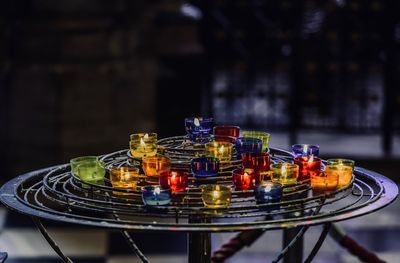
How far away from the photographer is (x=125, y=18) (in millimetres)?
4949

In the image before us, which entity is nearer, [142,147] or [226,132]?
[142,147]

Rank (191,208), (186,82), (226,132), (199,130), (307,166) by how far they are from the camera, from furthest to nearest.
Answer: (186,82) → (226,132) → (199,130) → (307,166) → (191,208)

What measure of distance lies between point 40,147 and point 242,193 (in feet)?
10.5

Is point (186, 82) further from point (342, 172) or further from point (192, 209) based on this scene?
point (192, 209)

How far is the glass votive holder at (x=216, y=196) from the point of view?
1630 mm

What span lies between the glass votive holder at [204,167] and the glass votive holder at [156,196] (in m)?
0.19

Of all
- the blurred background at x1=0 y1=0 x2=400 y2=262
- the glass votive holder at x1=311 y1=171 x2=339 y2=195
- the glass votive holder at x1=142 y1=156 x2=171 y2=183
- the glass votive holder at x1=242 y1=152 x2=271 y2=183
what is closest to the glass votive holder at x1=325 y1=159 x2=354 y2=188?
the glass votive holder at x1=311 y1=171 x2=339 y2=195

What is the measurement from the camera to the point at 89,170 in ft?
6.09

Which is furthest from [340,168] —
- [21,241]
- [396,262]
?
Result: [21,241]

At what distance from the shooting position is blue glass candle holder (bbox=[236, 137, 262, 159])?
6.35 ft

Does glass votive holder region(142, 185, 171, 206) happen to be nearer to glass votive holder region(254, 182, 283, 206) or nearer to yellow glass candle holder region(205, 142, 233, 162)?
glass votive holder region(254, 182, 283, 206)

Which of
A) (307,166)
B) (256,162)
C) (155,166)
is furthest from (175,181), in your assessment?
(307,166)

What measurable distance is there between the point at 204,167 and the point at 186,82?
3.58 m

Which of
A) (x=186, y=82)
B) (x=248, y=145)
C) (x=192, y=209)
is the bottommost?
(x=192, y=209)
